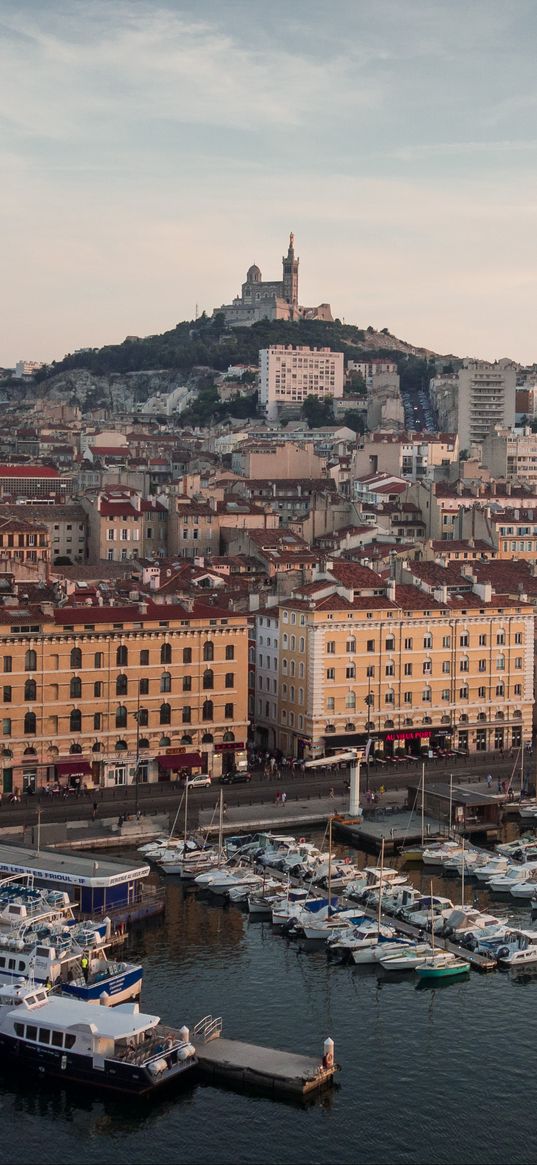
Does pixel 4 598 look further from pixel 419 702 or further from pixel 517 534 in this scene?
pixel 517 534

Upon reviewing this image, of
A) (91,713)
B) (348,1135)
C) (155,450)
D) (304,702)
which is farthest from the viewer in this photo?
(155,450)

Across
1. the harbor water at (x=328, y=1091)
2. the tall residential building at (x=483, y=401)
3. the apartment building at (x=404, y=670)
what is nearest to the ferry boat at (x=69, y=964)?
the harbor water at (x=328, y=1091)

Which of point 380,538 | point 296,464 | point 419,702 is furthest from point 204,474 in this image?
point 419,702

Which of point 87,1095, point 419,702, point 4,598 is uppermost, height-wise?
point 4,598

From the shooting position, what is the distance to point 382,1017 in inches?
1721

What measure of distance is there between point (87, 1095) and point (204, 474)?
9659 cm

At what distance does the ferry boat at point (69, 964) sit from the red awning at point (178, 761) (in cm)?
1777

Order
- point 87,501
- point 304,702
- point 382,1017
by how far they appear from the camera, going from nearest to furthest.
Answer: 1. point 382,1017
2. point 304,702
3. point 87,501

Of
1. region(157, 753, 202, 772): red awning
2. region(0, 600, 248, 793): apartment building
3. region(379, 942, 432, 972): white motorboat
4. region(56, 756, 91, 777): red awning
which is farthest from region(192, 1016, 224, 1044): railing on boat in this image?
region(157, 753, 202, 772): red awning

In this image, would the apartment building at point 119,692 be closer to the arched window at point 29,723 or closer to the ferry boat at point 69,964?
the arched window at point 29,723

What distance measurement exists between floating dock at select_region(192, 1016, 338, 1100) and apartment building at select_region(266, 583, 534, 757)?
28271 millimetres

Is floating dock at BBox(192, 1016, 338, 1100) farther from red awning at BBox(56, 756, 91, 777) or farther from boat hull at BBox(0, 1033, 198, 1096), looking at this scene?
red awning at BBox(56, 756, 91, 777)

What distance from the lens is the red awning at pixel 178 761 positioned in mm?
64375

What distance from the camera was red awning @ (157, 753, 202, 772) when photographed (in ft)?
211
